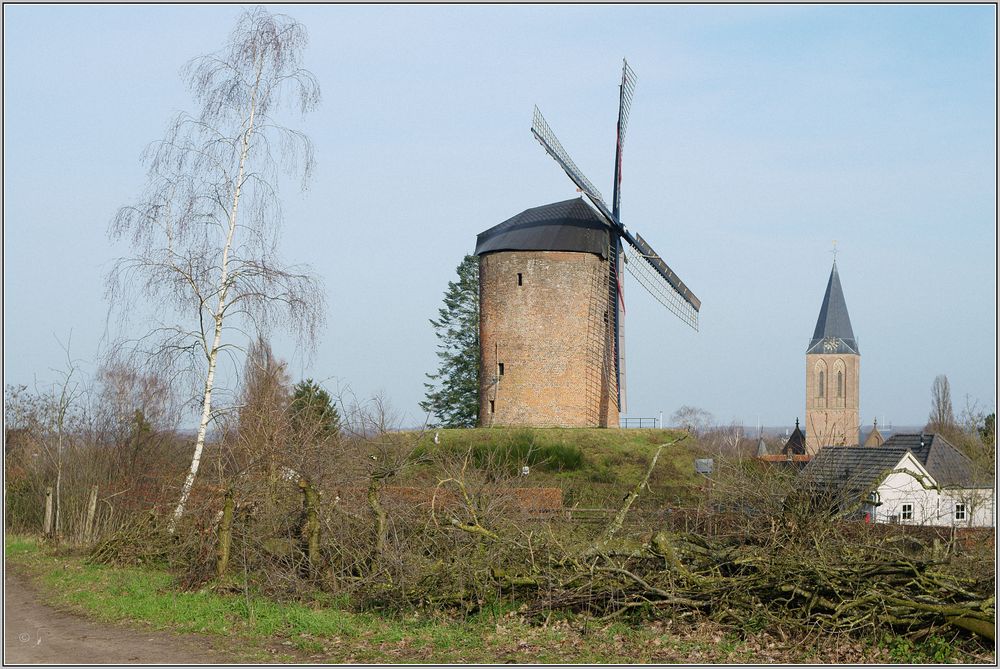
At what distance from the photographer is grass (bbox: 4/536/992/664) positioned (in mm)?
9094

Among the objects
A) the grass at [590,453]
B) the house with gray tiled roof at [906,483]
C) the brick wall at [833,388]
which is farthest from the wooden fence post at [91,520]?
the brick wall at [833,388]

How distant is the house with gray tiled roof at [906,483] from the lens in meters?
11.7

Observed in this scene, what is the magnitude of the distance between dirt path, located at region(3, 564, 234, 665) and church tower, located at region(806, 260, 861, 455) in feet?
311

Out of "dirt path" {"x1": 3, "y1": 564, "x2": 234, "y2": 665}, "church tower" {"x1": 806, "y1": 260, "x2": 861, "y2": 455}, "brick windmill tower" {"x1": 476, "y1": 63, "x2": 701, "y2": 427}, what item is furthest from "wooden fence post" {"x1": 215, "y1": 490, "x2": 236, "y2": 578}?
"church tower" {"x1": 806, "y1": 260, "x2": 861, "y2": 455}

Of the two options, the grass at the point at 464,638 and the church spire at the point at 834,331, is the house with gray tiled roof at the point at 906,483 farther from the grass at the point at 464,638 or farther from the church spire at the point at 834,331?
the church spire at the point at 834,331

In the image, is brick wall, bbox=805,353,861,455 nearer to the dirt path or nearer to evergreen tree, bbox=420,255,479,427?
evergreen tree, bbox=420,255,479,427

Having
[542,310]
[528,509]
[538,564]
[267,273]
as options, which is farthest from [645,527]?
[542,310]

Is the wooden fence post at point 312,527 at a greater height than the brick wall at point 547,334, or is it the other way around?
the brick wall at point 547,334

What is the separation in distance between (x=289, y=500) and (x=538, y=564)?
3.54 m

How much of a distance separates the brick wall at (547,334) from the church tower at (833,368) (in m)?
70.0

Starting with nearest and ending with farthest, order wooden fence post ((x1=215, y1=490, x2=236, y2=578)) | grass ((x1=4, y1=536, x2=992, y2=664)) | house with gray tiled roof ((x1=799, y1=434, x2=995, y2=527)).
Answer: grass ((x1=4, y1=536, x2=992, y2=664)) → house with gray tiled roof ((x1=799, y1=434, x2=995, y2=527)) → wooden fence post ((x1=215, y1=490, x2=236, y2=578))

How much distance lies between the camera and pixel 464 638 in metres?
9.74

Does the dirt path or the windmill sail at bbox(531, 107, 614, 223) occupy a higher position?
the windmill sail at bbox(531, 107, 614, 223)

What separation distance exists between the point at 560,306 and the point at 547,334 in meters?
1.01
